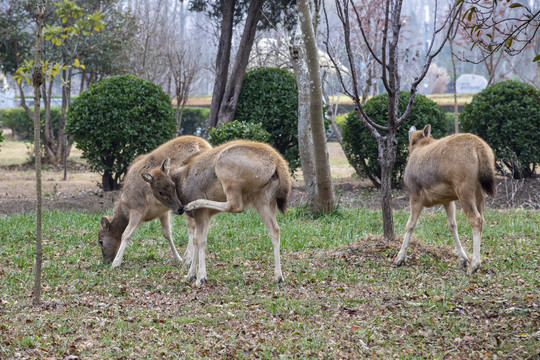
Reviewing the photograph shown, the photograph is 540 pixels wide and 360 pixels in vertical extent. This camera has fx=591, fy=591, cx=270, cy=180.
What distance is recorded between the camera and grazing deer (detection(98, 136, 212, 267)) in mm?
7527

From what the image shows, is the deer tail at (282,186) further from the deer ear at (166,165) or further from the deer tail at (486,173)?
the deer tail at (486,173)

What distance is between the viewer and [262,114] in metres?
13.3

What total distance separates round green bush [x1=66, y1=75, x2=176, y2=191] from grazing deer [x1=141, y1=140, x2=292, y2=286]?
5763mm

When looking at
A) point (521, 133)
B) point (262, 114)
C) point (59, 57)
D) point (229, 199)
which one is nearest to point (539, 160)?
point (521, 133)

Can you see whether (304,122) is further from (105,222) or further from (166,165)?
(105,222)

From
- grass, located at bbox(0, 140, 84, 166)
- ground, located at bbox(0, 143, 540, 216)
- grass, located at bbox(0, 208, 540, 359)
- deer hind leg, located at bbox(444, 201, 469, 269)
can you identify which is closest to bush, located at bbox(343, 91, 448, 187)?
ground, located at bbox(0, 143, 540, 216)

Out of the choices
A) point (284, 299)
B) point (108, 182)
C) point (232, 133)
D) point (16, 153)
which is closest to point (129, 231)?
point (284, 299)

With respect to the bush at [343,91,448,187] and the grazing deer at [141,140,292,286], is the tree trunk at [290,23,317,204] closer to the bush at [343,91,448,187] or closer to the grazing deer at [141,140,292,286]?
the bush at [343,91,448,187]

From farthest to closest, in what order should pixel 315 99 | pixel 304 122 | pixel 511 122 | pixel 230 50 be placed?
1. pixel 230 50
2. pixel 511 122
3. pixel 304 122
4. pixel 315 99

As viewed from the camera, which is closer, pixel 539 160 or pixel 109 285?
pixel 109 285

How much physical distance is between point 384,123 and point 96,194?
6.32m

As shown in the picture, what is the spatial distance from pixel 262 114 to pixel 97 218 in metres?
4.66

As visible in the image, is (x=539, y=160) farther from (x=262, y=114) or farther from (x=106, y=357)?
(x=106, y=357)

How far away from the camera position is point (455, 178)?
6.29 meters
